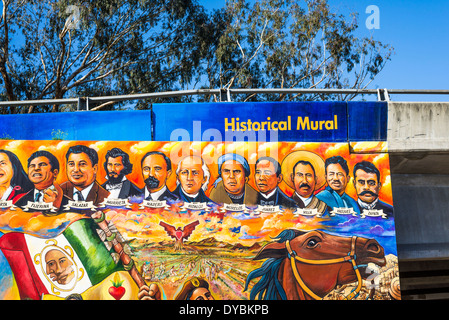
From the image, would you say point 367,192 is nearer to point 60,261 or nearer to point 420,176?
point 420,176

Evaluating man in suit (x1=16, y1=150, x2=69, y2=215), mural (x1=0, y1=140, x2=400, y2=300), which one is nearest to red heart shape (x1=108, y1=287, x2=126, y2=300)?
mural (x1=0, y1=140, x2=400, y2=300)

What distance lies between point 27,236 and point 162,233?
6.35 feet

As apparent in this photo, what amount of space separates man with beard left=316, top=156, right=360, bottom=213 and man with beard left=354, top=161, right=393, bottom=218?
0.15 m

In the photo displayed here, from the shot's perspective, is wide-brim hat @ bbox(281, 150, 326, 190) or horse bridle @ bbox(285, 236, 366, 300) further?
wide-brim hat @ bbox(281, 150, 326, 190)

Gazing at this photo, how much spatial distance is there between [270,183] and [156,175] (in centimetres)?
173

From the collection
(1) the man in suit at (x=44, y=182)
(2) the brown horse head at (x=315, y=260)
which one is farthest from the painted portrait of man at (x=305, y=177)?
(1) the man in suit at (x=44, y=182)

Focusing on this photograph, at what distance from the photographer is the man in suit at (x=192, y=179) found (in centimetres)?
657

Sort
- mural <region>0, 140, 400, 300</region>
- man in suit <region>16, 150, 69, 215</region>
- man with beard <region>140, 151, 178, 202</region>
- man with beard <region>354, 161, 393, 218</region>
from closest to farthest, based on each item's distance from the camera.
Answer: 1. mural <region>0, 140, 400, 300</region>
2. man in suit <region>16, 150, 69, 215</region>
3. man with beard <region>140, 151, 178, 202</region>
4. man with beard <region>354, 161, 393, 218</region>

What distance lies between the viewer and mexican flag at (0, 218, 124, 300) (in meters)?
6.17

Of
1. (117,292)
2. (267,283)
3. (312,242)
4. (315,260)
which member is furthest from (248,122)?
(117,292)

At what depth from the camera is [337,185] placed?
6773mm

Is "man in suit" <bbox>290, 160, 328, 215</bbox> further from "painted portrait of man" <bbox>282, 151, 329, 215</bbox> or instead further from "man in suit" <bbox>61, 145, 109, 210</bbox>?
"man in suit" <bbox>61, 145, 109, 210</bbox>

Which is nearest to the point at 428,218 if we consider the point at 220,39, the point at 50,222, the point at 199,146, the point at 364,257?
the point at 364,257

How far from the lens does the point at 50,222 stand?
6.38 meters
